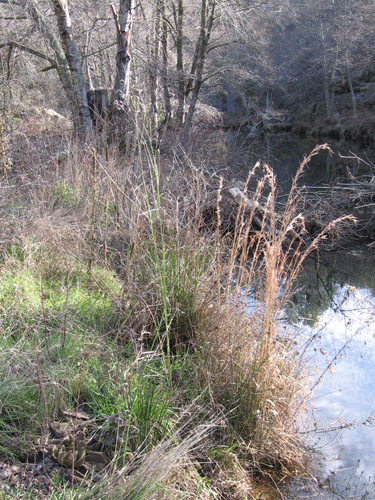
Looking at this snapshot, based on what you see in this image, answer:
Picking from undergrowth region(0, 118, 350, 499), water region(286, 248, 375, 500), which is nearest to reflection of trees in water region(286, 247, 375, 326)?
water region(286, 248, 375, 500)

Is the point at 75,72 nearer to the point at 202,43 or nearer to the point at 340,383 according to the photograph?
the point at 202,43

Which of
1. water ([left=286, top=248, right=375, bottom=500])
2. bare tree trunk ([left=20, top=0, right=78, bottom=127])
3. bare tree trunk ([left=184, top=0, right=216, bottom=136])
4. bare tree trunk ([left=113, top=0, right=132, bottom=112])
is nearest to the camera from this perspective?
water ([left=286, top=248, right=375, bottom=500])

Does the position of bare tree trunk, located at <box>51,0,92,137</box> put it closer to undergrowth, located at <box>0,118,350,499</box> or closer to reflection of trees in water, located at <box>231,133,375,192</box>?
reflection of trees in water, located at <box>231,133,375,192</box>

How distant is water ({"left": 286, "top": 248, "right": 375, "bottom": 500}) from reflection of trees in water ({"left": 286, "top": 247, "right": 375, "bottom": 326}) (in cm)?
1

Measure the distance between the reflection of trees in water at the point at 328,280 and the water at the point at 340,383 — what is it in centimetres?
1

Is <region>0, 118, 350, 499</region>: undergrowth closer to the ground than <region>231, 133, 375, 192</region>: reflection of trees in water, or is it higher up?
closer to the ground

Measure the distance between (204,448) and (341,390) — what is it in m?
1.70

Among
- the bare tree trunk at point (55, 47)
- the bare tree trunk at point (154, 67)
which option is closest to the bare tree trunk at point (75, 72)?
the bare tree trunk at point (55, 47)

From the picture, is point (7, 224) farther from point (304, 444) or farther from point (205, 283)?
point (304, 444)

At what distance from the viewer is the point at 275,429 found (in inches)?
99.4

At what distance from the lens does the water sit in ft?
8.73

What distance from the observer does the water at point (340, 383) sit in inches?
105

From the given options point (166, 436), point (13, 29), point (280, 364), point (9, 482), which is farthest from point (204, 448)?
point (13, 29)

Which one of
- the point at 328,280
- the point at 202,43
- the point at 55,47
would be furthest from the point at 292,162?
the point at 328,280
